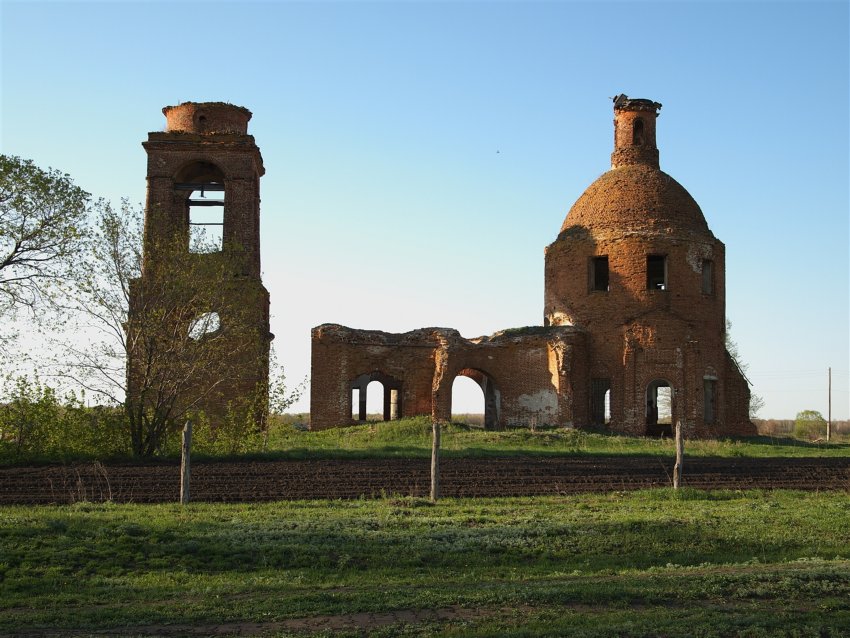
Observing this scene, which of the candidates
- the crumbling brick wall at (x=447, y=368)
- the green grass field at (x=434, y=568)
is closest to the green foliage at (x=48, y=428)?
the green grass field at (x=434, y=568)

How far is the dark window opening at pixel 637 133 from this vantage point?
123 ft

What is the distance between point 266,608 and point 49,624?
1773 millimetres

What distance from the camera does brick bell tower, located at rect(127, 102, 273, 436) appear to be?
21953mm

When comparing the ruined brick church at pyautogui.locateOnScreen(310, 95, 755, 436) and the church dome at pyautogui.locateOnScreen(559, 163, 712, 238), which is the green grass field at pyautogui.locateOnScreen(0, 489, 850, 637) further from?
the church dome at pyautogui.locateOnScreen(559, 163, 712, 238)

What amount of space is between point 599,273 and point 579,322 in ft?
8.69

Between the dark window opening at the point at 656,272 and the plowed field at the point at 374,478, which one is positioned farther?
the dark window opening at the point at 656,272

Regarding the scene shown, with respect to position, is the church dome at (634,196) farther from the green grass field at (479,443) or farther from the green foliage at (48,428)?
the green foliage at (48,428)

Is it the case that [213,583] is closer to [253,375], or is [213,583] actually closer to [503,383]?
[253,375]

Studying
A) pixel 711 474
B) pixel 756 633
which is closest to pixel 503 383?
pixel 711 474

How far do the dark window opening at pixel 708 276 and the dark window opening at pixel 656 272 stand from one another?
141cm

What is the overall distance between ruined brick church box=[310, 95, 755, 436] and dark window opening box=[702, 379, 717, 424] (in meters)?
0.04

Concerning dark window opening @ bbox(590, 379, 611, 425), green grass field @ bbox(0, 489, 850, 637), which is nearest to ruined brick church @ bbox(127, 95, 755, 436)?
dark window opening @ bbox(590, 379, 611, 425)

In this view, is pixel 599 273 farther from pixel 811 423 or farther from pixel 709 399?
pixel 811 423

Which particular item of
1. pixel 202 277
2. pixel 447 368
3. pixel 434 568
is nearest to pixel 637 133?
pixel 447 368
